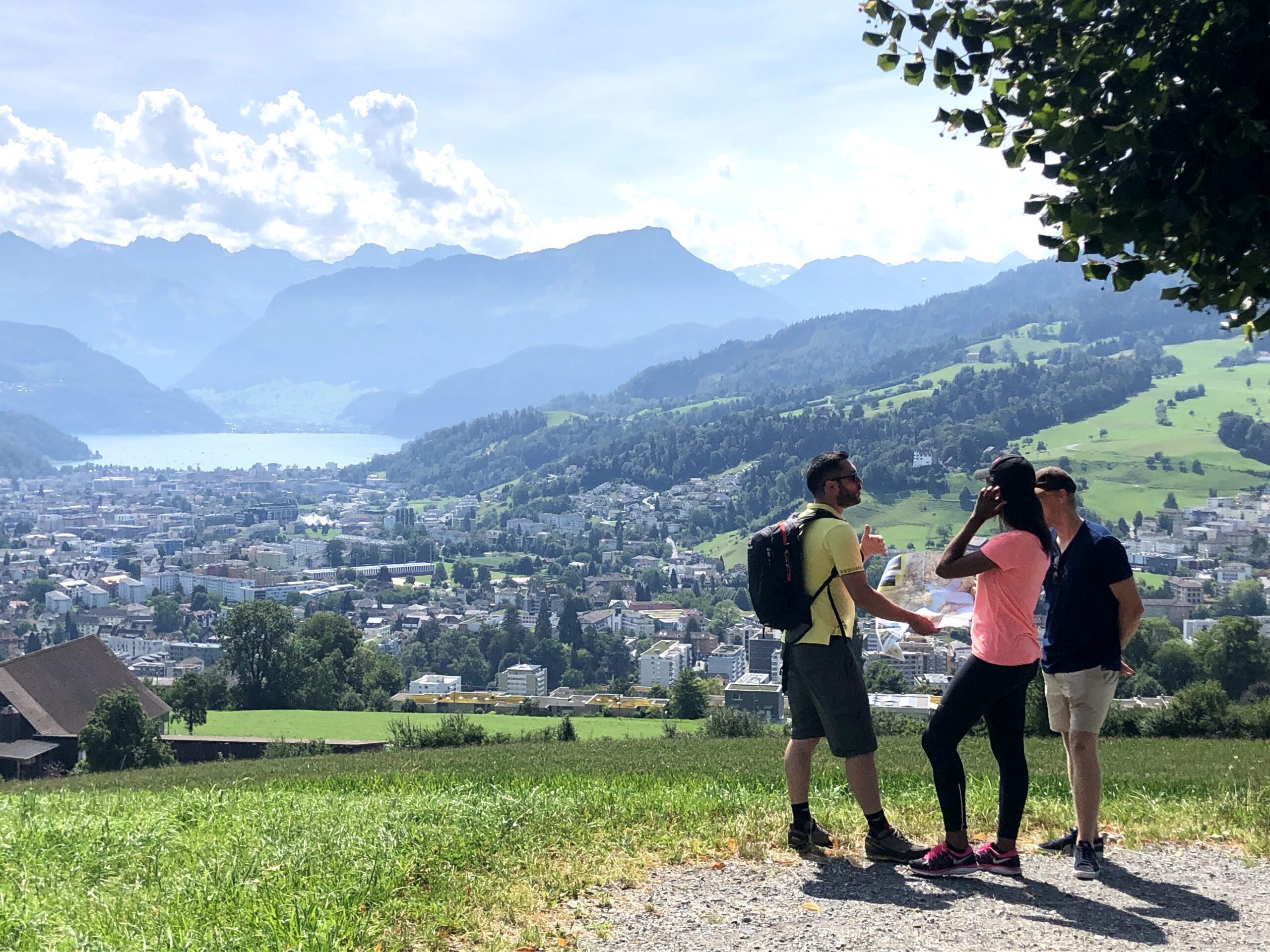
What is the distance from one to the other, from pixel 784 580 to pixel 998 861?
1.65 meters

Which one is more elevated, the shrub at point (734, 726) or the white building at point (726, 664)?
the shrub at point (734, 726)

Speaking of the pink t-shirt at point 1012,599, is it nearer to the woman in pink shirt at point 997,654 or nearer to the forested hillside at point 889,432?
the woman in pink shirt at point 997,654

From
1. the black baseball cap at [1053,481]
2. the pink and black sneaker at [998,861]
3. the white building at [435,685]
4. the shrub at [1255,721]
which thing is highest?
the black baseball cap at [1053,481]

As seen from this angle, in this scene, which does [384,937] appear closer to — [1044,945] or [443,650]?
[1044,945]

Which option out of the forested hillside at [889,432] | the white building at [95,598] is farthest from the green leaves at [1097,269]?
the forested hillside at [889,432]

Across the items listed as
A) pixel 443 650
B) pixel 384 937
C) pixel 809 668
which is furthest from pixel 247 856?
pixel 443 650

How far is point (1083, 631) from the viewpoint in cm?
511

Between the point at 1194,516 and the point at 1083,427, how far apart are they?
36004 millimetres

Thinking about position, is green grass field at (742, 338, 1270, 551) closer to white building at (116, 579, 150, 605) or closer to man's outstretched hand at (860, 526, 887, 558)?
white building at (116, 579, 150, 605)

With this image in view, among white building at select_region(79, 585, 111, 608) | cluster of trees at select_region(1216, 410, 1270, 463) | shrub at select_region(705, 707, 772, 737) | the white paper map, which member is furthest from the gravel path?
cluster of trees at select_region(1216, 410, 1270, 463)

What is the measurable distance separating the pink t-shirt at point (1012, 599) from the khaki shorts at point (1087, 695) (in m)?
0.34

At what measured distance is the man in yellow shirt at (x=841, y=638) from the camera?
5.04 metres

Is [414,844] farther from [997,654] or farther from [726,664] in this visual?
[726,664]

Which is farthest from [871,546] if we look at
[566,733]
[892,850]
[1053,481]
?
[566,733]
